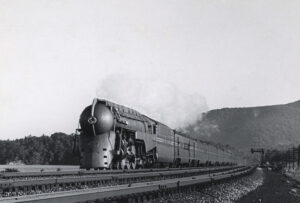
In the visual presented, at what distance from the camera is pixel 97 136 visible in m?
27.1

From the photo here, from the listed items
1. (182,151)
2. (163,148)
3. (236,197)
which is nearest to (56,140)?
(182,151)

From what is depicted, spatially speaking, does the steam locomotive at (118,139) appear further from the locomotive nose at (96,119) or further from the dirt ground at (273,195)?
the dirt ground at (273,195)

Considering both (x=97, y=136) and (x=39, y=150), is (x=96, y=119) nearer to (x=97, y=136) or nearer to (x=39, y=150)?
(x=97, y=136)

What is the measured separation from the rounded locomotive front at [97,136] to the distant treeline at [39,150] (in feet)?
178

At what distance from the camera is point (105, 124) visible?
27.2m

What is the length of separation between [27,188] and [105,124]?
1323cm

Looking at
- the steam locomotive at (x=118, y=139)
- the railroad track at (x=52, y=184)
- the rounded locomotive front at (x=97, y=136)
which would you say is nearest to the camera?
the railroad track at (x=52, y=184)

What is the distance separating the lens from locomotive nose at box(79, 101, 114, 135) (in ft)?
89.0

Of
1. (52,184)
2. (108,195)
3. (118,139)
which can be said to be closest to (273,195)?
(52,184)

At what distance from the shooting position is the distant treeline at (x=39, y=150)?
8444 cm

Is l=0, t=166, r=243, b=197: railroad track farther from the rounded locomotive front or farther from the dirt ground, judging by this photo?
the rounded locomotive front

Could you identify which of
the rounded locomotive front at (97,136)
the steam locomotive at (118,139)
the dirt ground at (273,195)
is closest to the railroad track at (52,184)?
the dirt ground at (273,195)

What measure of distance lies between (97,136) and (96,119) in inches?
42.0

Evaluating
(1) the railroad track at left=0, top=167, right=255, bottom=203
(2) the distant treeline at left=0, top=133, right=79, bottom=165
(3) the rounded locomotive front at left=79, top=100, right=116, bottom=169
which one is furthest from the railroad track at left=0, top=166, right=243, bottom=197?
(2) the distant treeline at left=0, top=133, right=79, bottom=165
